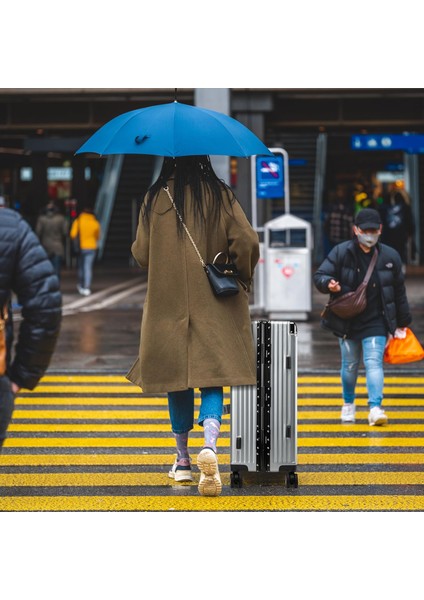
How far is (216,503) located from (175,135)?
190cm

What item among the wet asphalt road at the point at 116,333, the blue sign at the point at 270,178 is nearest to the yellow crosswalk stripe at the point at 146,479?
the wet asphalt road at the point at 116,333

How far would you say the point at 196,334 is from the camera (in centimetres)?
606

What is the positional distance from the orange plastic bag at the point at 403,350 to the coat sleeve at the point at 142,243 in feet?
9.61

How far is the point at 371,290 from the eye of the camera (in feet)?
27.4

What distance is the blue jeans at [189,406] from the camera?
20.3ft

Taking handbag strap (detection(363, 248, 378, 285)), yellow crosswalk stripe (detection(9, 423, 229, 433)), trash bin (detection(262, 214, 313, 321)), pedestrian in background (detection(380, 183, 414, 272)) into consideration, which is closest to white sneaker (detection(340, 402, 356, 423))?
yellow crosswalk stripe (detection(9, 423, 229, 433))

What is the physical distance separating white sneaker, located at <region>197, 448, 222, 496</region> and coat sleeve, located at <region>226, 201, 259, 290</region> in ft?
3.09

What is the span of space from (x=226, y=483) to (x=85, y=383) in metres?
4.33

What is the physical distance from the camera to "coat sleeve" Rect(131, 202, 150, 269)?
612 cm

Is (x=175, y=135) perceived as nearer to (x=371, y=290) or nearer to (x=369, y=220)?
(x=369, y=220)

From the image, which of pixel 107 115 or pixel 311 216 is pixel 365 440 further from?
pixel 311 216

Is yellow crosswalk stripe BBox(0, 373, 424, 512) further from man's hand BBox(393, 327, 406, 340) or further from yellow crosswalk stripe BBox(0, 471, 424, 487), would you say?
man's hand BBox(393, 327, 406, 340)

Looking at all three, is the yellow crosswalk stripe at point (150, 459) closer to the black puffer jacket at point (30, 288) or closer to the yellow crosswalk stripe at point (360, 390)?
the yellow crosswalk stripe at point (360, 390)


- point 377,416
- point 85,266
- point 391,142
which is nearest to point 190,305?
point 377,416
